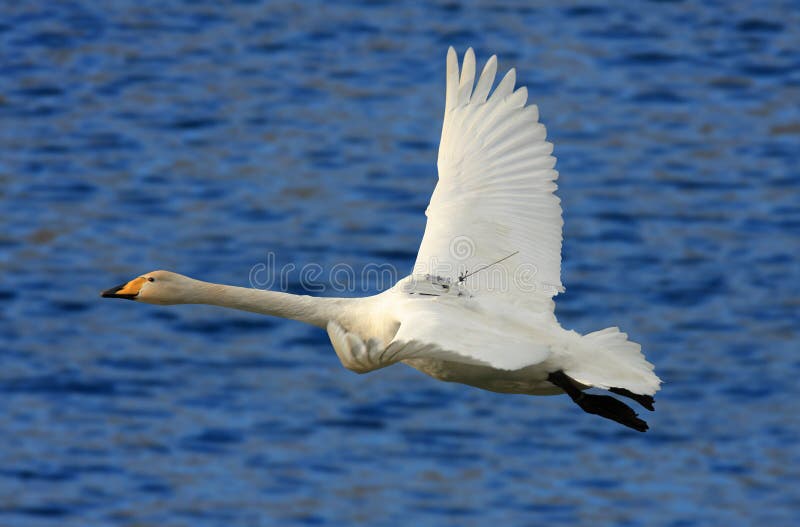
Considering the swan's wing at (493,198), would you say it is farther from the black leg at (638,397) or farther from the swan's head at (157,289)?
the swan's head at (157,289)

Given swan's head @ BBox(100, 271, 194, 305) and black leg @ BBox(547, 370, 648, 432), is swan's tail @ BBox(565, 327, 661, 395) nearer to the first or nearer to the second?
black leg @ BBox(547, 370, 648, 432)

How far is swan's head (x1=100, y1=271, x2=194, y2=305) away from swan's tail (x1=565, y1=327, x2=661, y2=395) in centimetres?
308

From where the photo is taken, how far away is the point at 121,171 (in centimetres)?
3419

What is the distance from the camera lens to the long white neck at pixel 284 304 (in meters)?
11.4

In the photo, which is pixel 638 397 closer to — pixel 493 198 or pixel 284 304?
pixel 493 198

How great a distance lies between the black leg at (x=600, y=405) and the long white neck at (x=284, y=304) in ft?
5.49

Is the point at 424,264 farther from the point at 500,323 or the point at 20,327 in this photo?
the point at 20,327

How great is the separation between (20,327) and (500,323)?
69.6 feet

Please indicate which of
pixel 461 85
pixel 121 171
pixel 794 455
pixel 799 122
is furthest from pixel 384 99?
pixel 461 85

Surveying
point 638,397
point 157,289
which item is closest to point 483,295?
point 638,397

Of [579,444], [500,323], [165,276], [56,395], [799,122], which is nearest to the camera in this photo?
[500,323]

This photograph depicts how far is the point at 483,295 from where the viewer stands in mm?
11648

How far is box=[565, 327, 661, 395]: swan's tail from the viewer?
10.7 meters

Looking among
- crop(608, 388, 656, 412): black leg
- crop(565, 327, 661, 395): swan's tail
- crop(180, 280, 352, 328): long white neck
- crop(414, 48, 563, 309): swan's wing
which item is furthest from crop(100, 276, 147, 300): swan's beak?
crop(608, 388, 656, 412): black leg
